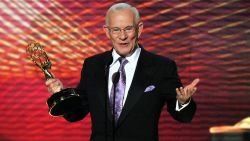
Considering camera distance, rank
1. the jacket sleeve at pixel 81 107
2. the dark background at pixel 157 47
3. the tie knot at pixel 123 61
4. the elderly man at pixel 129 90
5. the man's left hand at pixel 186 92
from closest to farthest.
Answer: the man's left hand at pixel 186 92 → the elderly man at pixel 129 90 → the tie knot at pixel 123 61 → the jacket sleeve at pixel 81 107 → the dark background at pixel 157 47

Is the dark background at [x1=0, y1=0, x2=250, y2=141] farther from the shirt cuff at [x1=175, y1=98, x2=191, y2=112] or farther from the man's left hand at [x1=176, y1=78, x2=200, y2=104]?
the man's left hand at [x1=176, y1=78, x2=200, y2=104]

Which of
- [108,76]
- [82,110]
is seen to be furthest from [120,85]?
[82,110]

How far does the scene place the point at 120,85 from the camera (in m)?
2.96

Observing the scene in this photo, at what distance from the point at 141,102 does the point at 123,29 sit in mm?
359

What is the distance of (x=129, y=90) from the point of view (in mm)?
2967

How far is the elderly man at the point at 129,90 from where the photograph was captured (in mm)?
2918

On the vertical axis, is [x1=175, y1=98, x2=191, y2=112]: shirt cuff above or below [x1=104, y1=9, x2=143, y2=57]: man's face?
below

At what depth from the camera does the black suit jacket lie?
2924 mm

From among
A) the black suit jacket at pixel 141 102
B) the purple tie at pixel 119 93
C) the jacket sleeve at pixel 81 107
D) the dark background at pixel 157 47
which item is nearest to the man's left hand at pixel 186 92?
the black suit jacket at pixel 141 102

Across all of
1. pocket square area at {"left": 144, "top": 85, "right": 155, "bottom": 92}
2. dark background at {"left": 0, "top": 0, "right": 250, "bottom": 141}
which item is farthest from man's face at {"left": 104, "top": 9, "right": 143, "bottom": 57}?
dark background at {"left": 0, "top": 0, "right": 250, "bottom": 141}

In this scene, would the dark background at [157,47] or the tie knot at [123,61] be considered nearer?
the tie knot at [123,61]

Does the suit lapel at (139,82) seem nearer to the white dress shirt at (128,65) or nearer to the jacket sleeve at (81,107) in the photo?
the white dress shirt at (128,65)

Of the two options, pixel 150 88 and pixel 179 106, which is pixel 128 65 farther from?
pixel 179 106

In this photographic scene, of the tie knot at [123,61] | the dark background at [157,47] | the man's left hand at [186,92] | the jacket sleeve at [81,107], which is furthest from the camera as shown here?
the dark background at [157,47]
